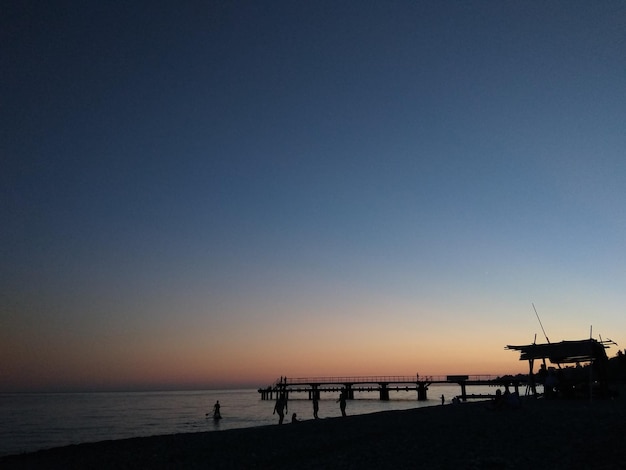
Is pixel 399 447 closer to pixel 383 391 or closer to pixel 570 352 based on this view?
pixel 570 352

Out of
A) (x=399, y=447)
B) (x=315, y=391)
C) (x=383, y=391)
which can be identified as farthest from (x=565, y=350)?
(x=383, y=391)

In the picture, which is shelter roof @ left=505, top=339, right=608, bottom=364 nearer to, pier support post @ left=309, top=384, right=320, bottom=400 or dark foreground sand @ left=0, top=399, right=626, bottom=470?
dark foreground sand @ left=0, top=399, right=626, bottom=470

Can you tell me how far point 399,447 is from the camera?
1245 cm

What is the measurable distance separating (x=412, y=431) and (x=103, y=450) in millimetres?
11108

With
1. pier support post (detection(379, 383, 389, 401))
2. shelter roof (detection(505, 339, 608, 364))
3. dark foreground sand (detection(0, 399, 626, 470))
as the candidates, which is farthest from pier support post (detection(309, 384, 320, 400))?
dark foreground sand (detection(0, 399, 626, 470))

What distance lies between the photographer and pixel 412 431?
15.4m

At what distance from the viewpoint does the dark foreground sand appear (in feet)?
31.8

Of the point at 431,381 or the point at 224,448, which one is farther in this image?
the point at 431,381

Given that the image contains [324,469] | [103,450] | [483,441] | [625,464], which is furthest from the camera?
[103,450]

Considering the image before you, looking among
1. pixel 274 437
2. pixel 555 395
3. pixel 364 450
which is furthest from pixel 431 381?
pixel 364 450

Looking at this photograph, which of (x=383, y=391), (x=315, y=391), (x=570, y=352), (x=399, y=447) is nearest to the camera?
(x=399, y=447)

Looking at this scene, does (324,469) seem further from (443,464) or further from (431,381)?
(431,381)

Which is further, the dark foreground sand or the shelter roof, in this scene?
the shelter roof

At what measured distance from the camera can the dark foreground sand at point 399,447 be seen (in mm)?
9703
